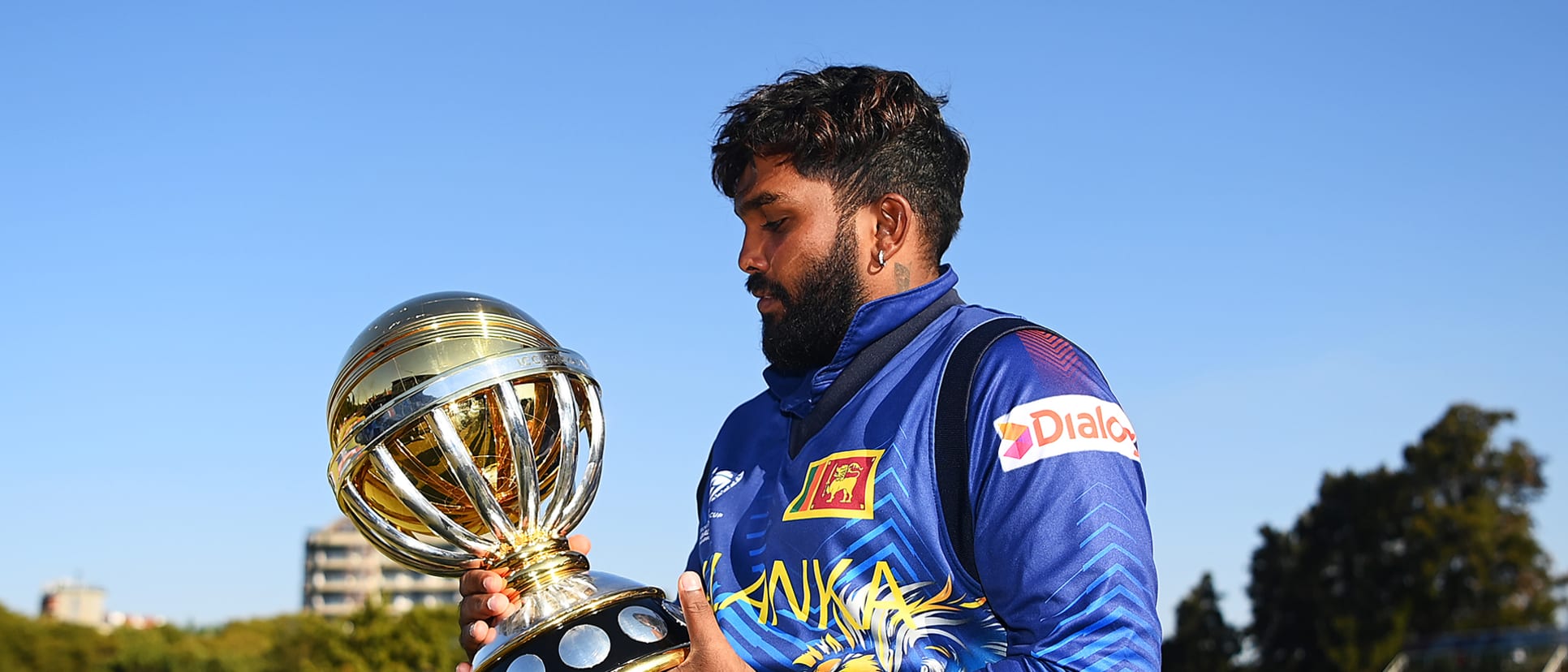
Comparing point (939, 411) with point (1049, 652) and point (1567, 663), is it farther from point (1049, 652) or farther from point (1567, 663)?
point (1567, 663)

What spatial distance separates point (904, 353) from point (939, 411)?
0.32m

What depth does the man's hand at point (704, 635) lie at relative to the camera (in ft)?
8.15

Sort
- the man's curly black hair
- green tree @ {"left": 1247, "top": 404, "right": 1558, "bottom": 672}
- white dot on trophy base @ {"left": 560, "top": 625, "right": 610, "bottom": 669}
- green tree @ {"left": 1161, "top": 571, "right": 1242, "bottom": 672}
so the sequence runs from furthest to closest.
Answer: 1. green tree @ {"left": 1161, "top": 571, "right": 1242, "bottom": 672}
2. green tree @ {"left": 1247, "top": 404, "right": 1558, "bottom": 672}
3. the man's curly black hair
4. white dot on trophy base @ {"left": 560, "top": 625, "right": 610, "bottom": 669}

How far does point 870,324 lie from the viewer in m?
3.12

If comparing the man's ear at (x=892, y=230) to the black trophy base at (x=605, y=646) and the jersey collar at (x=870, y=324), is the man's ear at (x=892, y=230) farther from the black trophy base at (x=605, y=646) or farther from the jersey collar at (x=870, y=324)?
the black trophy base at (x=605, y=646)

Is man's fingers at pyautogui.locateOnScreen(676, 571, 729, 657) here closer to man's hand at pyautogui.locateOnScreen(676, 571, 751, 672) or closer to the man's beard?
man's hand at pyautogui.locateOnScreen(676, 571, 751, 672)

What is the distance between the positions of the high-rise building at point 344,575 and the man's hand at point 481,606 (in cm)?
14559

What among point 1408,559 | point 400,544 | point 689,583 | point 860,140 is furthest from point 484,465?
point 1408,559

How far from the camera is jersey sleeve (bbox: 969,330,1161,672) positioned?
244cm

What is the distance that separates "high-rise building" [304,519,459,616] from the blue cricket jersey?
14585 centimetres

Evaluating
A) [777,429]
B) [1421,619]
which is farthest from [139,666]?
[777,429]

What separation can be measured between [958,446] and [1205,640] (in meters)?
52.1

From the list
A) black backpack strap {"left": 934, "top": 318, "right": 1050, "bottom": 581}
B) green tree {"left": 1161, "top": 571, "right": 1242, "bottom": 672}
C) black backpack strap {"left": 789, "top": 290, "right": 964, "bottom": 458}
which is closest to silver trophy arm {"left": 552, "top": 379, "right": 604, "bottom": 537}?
black backpack strap {"left": 789, "top": 290, "right": 964, "bottom": 458}

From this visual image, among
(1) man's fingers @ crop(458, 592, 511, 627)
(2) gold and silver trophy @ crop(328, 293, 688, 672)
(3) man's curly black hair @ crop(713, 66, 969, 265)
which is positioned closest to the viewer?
(2) gold and silver trophy @ crop(328, 293, 688, 672)
